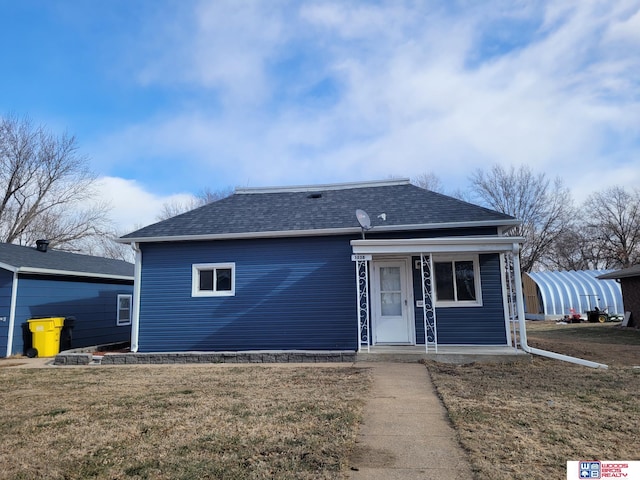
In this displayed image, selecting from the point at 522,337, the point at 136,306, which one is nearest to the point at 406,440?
the point at 522,337

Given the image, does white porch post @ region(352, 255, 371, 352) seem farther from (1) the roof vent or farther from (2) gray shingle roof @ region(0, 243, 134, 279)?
(1) the roof vent

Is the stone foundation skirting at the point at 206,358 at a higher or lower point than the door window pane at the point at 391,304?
lower

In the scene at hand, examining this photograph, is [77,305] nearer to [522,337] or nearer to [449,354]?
[449,354]

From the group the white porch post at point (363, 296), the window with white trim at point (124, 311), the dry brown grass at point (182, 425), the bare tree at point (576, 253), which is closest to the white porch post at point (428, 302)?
the white porch post at point (363, 296)

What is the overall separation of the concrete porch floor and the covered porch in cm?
2

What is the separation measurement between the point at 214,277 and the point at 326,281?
9.65 ft

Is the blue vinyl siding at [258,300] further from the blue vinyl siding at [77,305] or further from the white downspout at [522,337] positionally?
the blue vinyl siding at [77,305]

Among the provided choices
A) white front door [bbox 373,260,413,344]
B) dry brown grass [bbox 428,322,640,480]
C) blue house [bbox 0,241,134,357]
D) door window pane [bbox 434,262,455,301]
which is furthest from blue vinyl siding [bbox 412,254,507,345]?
blue house [bbox 0,241,134,357]

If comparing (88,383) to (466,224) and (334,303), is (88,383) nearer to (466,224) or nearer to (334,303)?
(334,303)

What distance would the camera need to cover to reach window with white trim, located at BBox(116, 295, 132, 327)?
1558 cm

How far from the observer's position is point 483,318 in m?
9.48

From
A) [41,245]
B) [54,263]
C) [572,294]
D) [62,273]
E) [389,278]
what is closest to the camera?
[389,278]

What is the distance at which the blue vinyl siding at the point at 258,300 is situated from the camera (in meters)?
10.1

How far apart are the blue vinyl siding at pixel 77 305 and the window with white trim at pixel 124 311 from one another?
170mm
